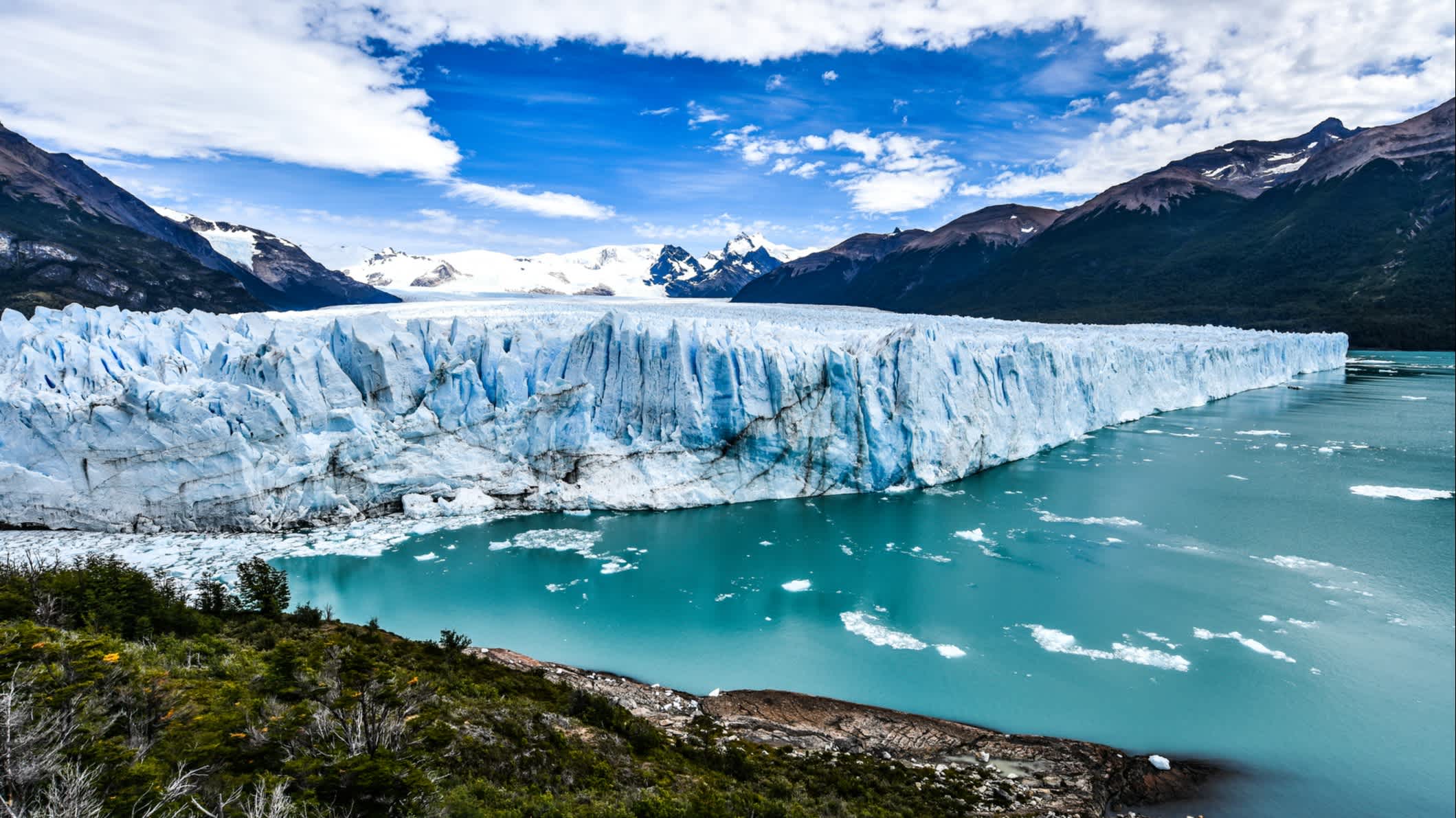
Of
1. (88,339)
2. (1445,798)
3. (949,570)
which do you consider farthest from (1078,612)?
(88,339)

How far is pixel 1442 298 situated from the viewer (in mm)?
44719

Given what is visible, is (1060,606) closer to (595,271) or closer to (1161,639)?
(1161,639)

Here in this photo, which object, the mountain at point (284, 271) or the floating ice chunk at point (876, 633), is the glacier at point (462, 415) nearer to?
the floating ice chunk at point (876, 633)

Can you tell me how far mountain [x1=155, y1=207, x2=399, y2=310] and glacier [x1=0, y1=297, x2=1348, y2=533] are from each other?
174 feet

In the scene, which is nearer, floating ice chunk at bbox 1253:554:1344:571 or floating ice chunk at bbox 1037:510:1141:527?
floating ice chunk at bbox 1253:554:1344:571

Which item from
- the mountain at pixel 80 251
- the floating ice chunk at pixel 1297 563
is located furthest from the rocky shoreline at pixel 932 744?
the mountain at pixel 80 251

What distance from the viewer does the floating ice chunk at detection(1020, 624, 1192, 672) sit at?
8.60 metres

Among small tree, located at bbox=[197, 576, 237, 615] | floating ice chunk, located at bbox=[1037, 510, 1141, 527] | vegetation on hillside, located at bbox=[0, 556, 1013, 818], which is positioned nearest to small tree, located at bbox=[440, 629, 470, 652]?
vegetation on hillside, located at bbox=[0, 556, 1013, 818]

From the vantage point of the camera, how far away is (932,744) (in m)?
7.23

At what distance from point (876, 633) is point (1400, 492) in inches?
566

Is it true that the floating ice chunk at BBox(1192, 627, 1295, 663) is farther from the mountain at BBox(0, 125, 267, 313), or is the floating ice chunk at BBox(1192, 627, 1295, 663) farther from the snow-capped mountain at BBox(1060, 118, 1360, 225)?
the snow-capped mountain at BBox(1060, 118, 1360, 225)

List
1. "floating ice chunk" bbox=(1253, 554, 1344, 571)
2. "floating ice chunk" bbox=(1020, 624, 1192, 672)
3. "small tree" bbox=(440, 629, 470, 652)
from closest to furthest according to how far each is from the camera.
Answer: "small tree" bbox=(440, 629, 470, 652) < "floating ice chunk" bbox=(1020, 624, 1192, 672) < "floating ice chunk" bbox=(1253, 554, 1344, 571)

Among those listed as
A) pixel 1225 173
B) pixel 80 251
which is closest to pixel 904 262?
pixel 1225 173

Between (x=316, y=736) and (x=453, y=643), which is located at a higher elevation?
(x=316, y=736)
